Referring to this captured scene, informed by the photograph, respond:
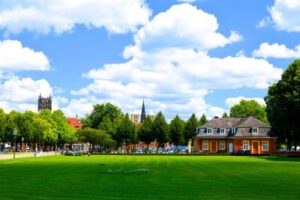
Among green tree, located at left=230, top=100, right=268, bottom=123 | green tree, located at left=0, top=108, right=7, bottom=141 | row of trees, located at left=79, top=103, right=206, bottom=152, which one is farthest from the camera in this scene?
green tree, located at left=230, top=100, right=268, bottom=123

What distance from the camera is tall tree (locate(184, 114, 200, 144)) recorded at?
411 ft

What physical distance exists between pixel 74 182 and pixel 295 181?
13.1m

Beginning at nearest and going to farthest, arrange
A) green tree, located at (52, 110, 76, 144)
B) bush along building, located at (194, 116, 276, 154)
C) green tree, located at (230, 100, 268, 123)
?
bush along building, located at (194, 116, 276, 154) < green tree, located at (230, 100, 268, 123) < green tree, located at (52, 110, 76, 144)

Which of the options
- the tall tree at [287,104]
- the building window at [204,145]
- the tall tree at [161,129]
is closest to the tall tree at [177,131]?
the tall tree at [161,129]

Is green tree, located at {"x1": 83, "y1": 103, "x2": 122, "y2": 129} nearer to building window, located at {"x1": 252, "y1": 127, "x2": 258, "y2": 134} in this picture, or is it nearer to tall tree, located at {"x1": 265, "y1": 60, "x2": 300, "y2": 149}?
building window, located at {"x1": 252, "y1": 127, "x2": 258, "y2": 134}

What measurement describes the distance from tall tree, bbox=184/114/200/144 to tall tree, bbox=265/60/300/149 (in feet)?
157

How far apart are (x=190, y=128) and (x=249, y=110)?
25.4 meters

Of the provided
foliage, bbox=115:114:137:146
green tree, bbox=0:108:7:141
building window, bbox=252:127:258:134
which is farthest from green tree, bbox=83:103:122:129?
building window, bbox=252:127:258:134

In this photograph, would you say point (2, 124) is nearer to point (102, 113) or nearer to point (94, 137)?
point (94, 137)

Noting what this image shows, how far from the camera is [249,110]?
465ft

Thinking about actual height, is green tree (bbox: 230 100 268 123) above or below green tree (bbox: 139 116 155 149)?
above

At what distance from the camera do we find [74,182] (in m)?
26.8

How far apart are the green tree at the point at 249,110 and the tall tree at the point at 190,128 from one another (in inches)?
864

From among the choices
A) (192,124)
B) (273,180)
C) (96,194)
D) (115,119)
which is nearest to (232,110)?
(192,124)
